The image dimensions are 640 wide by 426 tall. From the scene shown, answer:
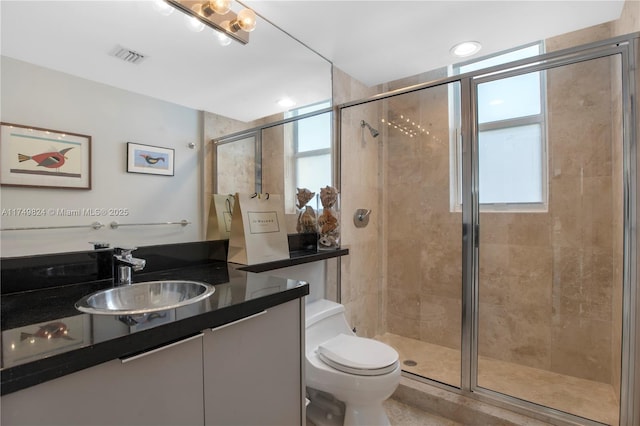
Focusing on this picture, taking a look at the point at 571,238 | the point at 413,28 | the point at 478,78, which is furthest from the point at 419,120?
the point at 571,238

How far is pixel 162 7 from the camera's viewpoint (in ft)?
4.38

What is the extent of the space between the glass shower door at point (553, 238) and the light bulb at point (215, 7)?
4.97ft

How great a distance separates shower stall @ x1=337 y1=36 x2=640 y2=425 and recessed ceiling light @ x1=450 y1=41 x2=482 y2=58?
0.22 metres

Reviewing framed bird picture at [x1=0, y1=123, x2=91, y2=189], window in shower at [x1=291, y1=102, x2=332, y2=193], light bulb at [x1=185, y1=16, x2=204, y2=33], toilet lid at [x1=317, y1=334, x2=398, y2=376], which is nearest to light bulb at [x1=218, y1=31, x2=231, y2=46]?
light bulb at [x1=185, y1=16, x2=204, y2=33]

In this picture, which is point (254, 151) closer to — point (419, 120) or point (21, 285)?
point (21, 285)

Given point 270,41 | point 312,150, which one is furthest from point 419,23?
point 312,150

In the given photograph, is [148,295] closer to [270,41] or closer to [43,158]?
[43,158]

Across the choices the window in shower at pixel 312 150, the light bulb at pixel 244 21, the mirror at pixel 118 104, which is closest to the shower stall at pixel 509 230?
the window in shower at pixel 312 150

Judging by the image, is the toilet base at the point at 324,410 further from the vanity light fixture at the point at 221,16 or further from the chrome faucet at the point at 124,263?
the vanity light fixture at the point at 221,16

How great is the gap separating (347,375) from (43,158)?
1432 mm

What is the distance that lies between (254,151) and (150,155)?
57 centimetres

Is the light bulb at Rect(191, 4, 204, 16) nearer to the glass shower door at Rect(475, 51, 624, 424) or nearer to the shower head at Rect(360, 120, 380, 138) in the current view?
the shower head at Rect(360, 120, 380, 138)

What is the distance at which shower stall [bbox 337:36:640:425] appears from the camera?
5.84ft

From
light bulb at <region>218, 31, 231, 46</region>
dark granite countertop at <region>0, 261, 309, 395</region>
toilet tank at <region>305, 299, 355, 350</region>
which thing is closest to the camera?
dark granite countertop at <region>0, 261, 309, 395</region>
